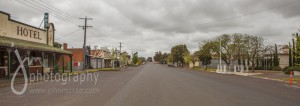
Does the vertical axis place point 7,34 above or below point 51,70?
above

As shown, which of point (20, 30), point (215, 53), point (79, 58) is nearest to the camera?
point (20, 30)

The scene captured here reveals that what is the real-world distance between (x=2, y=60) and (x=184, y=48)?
107493 mm

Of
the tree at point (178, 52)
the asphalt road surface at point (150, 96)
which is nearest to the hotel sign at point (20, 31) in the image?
the asphalt road surface at point (150, 96)

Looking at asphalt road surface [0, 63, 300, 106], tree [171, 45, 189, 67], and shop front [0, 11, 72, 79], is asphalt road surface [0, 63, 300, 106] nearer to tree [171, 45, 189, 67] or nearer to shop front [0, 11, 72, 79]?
shop front [0, 11, 72, 79]

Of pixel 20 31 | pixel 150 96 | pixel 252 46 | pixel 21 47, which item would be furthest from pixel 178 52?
pixel 150 96

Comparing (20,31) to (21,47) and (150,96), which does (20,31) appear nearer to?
(21,47)

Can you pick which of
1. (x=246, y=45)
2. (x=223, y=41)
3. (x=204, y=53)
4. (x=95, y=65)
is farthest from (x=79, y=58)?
(x=246, y=45)

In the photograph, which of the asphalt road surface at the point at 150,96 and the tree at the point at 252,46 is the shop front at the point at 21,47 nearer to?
the asphalt road surface at the point at 150,96

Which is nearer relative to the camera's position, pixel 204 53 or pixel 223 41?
pixel 223 41

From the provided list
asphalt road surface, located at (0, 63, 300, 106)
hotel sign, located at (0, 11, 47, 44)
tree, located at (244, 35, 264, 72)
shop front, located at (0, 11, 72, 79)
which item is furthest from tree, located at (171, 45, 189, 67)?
asphalt road surface, located at (0, 63, 300, 106)

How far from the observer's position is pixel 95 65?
80.2m

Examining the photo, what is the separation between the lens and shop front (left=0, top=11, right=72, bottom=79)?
85.8ft

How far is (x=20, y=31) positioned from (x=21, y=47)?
7.06 m

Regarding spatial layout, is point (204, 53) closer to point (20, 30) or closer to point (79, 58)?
point (79, 58)
